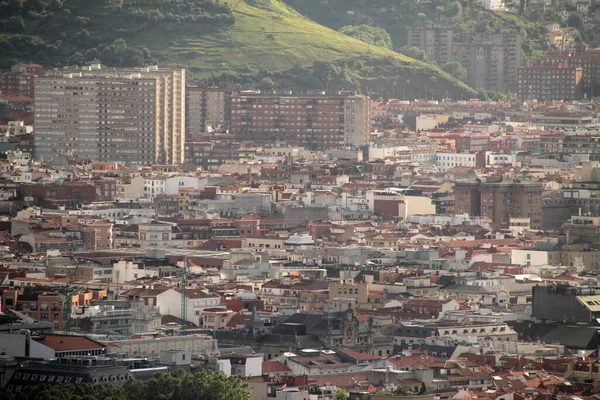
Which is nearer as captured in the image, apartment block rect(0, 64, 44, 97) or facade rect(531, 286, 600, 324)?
facade rect(531, 286, 600, 324)

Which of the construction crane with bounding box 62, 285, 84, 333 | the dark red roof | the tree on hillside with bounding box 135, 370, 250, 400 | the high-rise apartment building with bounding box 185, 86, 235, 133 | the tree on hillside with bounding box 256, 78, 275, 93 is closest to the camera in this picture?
the tree on hillside with bounding box 135, 370, 250, 400

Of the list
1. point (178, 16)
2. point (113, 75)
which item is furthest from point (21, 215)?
point (178, 16)


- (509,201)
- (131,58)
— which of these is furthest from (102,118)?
(509,201)

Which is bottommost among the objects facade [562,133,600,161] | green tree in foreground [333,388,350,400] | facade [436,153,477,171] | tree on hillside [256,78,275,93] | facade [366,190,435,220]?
green tree in foreground [333,388,350,400]

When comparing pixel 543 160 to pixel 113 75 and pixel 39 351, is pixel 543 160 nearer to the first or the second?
pixel 113 75

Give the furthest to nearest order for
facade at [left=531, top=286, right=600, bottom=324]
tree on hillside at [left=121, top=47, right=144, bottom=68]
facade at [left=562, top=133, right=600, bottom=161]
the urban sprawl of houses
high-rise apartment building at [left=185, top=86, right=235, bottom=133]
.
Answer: tree on hillside at [left=121, top=47, right=144, bottom=68] < high-rise apartment building at [left=185, top=86, right=235, bottom=133] < facade at [left=562, top=133, right=600, bottom=161] < facade at [left=531, top=286, right=600, bottom=324] < the urban sprawl of houses

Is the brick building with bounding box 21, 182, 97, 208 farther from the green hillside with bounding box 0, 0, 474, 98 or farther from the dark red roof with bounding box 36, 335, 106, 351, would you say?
the dark red roof with bounding box 36, 335, 106, 351

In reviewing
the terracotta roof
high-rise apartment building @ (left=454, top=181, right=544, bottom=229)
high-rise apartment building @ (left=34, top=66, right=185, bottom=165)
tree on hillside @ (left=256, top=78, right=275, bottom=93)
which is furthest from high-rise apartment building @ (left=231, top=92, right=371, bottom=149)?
the terracotta roof
